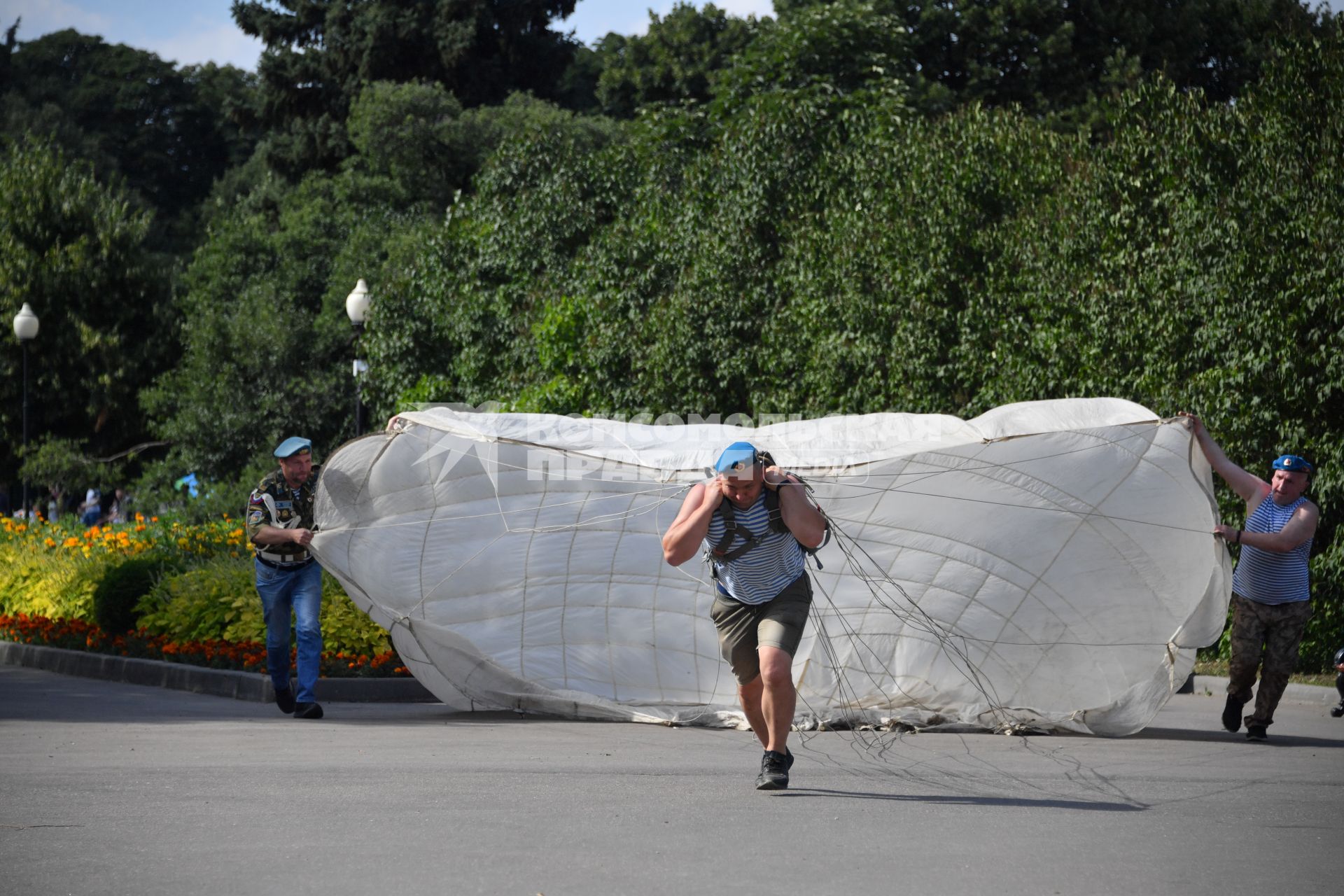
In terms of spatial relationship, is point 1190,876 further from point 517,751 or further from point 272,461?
point 272,461

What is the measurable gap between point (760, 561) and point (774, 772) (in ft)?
3.46

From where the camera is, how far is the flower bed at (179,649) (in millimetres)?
12641

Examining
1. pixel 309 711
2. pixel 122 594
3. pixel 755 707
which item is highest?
pixel 755 707

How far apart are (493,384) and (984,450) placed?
1985 cm

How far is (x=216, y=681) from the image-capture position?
41.5ft

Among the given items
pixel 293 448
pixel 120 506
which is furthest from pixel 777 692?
pixel 120 506

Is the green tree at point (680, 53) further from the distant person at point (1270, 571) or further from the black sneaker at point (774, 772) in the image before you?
the black sneaker at point (774, 772)

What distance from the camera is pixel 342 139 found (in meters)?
47.9

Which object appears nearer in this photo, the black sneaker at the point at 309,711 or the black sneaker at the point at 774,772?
the black sneaker at the point at 774,772

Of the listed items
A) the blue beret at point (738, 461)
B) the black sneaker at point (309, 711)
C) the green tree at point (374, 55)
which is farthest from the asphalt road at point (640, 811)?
the green tree at point (374, 55)

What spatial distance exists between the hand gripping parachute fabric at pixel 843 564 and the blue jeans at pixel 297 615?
23 cm

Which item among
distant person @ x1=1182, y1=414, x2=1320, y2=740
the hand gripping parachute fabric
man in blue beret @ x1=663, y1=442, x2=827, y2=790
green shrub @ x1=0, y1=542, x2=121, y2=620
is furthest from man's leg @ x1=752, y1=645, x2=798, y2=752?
green shrub @ x1=0, y1=542, x2=121, y2=620

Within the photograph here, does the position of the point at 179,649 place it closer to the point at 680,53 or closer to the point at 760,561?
the point at 760,561

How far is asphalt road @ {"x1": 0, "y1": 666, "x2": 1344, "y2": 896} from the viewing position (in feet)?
17.9
